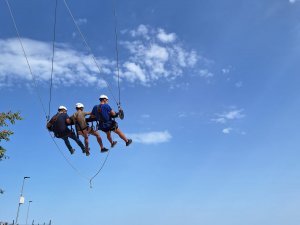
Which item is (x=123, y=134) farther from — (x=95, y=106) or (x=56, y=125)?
(x=56, y=125)

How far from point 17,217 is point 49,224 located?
35.5 ft

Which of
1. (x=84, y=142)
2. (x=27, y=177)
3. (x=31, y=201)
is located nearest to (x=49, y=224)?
(x=27, y=177)

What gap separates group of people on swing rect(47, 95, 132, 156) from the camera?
15016 millimetres

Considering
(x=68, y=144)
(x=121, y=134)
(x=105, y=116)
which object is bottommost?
(x=121, y=134)

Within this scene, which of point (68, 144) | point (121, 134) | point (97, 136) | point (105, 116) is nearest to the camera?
point (105, 116)

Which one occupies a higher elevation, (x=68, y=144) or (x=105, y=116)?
(x=68, y=144)

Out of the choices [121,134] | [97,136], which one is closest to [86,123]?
[97,136]

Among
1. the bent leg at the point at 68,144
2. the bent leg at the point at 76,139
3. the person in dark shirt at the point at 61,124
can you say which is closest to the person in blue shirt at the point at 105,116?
the person in dark shirt at the point at 61,124

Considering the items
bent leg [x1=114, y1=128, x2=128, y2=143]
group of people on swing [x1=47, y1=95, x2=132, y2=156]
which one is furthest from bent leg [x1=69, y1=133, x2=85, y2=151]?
bent leg [x1=114, y1=128, x2=128, y2=143]

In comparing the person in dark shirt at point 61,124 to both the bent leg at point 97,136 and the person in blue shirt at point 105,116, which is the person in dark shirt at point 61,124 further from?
the person in blue shirt at point 105,116

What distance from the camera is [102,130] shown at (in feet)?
50.8

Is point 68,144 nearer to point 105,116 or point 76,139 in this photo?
point 76,139

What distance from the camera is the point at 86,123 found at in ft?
51.9

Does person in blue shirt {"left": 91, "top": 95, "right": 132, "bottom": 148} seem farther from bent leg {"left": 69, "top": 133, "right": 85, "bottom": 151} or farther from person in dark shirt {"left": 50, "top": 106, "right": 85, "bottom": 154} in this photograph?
bent leg {"left": 69, "top": 133, "right": 85, "bottom": 151}
